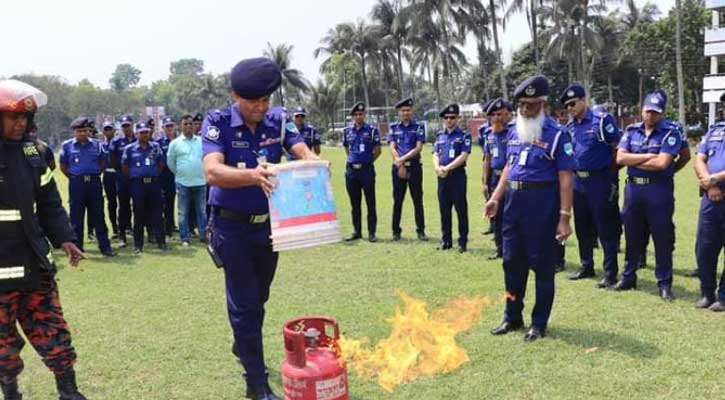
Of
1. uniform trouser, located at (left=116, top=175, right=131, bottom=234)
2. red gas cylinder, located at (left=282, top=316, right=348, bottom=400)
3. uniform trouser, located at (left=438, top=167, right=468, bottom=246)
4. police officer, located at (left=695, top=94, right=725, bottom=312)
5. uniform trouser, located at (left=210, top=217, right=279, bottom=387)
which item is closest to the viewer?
red gas cylinder, located at (left=282, top=316, right=348, bottom=400)

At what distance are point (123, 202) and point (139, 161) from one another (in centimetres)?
110

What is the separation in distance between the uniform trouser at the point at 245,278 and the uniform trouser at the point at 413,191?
6053mm

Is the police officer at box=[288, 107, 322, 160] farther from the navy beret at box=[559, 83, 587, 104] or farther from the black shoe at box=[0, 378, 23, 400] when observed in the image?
the black shoe at box=[0, 378, 23, 400]

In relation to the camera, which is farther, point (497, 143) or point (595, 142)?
point (497, 143)

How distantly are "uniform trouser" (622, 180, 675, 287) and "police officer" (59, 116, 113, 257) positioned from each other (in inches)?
292

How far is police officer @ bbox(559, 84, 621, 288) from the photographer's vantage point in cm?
678

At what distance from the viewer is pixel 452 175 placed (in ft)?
29.7

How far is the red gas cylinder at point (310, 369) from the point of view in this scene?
309 centimetres

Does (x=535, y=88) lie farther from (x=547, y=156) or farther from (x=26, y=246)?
(x=26, y=246)

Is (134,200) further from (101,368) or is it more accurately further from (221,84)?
(221,84)

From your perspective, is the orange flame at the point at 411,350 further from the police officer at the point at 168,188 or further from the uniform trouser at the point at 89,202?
the police officer at the point at 168,188

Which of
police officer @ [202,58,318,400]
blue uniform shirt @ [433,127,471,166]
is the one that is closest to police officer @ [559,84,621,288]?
blue uniform shirt @ [433,127,471,166]

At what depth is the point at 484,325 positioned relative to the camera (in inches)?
216

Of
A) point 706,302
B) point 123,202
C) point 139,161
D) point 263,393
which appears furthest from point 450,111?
point 263,393
